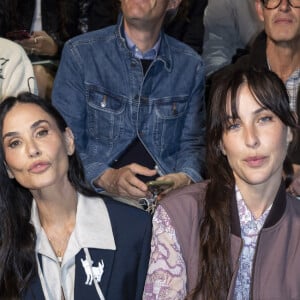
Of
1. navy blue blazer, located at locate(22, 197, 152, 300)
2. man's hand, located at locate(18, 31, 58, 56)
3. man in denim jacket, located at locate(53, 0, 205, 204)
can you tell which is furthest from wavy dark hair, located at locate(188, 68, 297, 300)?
man's hand, located at locate(18, 31, 58, 56)

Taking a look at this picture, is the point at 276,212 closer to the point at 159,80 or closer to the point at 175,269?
the point at 175,269

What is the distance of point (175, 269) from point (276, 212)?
0.27m

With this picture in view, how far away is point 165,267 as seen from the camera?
5.51 ft

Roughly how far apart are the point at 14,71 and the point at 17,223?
0.74 metres

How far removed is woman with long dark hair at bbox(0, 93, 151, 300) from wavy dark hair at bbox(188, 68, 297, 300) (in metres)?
0.20

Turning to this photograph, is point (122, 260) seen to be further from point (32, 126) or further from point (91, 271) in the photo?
point (32, 126)

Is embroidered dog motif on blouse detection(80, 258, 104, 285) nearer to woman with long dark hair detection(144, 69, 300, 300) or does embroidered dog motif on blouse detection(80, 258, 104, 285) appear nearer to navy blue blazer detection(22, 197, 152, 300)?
navy blue blazer detection(22, 197, 152, 300)

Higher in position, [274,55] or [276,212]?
[274,55]

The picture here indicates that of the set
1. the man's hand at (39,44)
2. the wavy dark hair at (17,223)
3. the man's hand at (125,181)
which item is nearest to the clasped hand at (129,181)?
the man's hand at (125,181)

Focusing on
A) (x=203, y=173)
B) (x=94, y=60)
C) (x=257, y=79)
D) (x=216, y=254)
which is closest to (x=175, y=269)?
(x=216, y=254)

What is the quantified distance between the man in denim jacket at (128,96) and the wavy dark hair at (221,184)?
639mm

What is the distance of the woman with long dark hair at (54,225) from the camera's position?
5.73 ft

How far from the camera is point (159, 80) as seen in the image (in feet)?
8.04

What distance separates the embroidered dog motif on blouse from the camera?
5.72 ft
